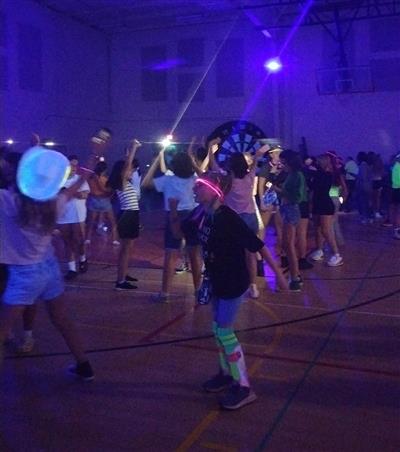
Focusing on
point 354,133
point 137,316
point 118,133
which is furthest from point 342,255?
point 118,133

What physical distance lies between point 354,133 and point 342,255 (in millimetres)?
9983

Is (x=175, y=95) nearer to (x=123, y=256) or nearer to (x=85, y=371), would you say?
(x=123, y=256)

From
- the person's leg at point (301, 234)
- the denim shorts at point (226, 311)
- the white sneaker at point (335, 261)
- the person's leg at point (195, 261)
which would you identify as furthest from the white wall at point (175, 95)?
the denim shorts at point (226, 311)

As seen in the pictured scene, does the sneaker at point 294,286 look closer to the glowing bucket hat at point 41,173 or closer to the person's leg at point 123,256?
the person's leg at point 123,256

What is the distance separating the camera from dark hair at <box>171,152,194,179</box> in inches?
248

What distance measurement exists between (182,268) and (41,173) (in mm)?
5189

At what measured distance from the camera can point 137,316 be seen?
6.12 m

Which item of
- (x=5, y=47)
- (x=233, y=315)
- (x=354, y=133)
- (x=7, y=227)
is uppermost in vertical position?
(x=5, y=47)

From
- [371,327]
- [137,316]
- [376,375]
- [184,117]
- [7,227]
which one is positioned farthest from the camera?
[184,117]

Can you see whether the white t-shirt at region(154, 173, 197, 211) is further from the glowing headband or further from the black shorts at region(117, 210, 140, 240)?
the glowing headband

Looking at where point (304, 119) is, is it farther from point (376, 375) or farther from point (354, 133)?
point (376, 375)

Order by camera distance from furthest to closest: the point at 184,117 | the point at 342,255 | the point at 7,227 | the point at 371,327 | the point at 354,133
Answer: the point at 184,117 → the point at 354,133 → the point at 342,255 → the point at 371,327 → the point at 7,227

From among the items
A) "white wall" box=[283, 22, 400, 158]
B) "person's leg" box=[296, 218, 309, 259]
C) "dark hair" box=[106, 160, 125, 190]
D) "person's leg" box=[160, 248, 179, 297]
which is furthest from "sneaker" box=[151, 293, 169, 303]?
"white wall" box=[283, 22, 400, 158]

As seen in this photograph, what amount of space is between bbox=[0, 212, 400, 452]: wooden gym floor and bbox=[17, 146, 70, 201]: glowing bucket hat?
143 cm
